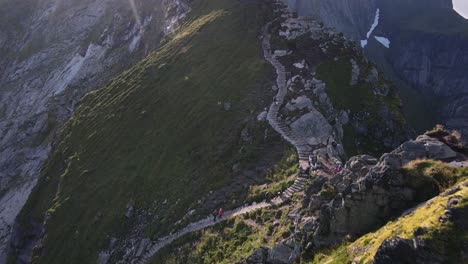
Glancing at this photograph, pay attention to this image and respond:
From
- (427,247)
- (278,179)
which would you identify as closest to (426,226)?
(427,247)

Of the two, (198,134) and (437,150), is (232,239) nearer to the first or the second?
(437,150)

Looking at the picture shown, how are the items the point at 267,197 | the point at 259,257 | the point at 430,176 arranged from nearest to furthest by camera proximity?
the point at 430,176
the point at 259,257
the point at 267,197

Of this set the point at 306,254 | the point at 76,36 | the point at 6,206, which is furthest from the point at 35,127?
the point at 306,254

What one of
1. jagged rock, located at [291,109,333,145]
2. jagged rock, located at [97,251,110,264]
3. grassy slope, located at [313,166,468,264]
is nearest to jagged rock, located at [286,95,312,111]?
jagged rock, located at [291,109,333,145]

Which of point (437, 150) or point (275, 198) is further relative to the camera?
point (275, 198)

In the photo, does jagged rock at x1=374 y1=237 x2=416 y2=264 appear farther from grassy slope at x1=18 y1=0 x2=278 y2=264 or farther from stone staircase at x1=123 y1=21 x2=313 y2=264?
grassy slope at x1=18 y1=0 x2=278 y2=264

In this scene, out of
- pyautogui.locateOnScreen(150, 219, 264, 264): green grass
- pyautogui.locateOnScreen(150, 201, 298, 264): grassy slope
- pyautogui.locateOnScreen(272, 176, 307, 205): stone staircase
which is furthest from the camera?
pyautogui.locateOnScreen(272, 176, 307, 205): stone staircase
